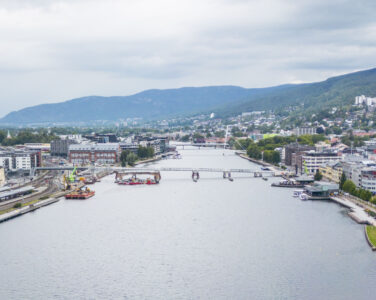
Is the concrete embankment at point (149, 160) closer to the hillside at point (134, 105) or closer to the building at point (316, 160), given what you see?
the building at point (316, 160)

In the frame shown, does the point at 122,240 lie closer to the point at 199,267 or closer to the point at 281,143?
the point at 199,267

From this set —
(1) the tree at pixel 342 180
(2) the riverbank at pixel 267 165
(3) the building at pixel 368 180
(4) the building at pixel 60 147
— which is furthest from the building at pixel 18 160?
(3) the building at pixel 368 180

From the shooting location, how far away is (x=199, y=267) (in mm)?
8305

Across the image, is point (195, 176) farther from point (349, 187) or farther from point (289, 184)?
point (349, 187)

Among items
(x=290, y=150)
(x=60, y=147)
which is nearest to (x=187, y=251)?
(x=290, y=150)

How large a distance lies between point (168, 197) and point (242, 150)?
19.6 meters

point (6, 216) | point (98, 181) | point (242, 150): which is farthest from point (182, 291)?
point (242, 150)

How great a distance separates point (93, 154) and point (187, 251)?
16.5 m

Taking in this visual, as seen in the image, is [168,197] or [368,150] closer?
[168,197]

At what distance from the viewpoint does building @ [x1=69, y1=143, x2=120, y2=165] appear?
24828 millimetres

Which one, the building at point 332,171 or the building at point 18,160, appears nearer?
the building at point 332,171

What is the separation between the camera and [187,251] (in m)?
9.10

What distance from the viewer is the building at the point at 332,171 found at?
53.7 ft

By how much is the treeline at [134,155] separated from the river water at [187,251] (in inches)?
399
